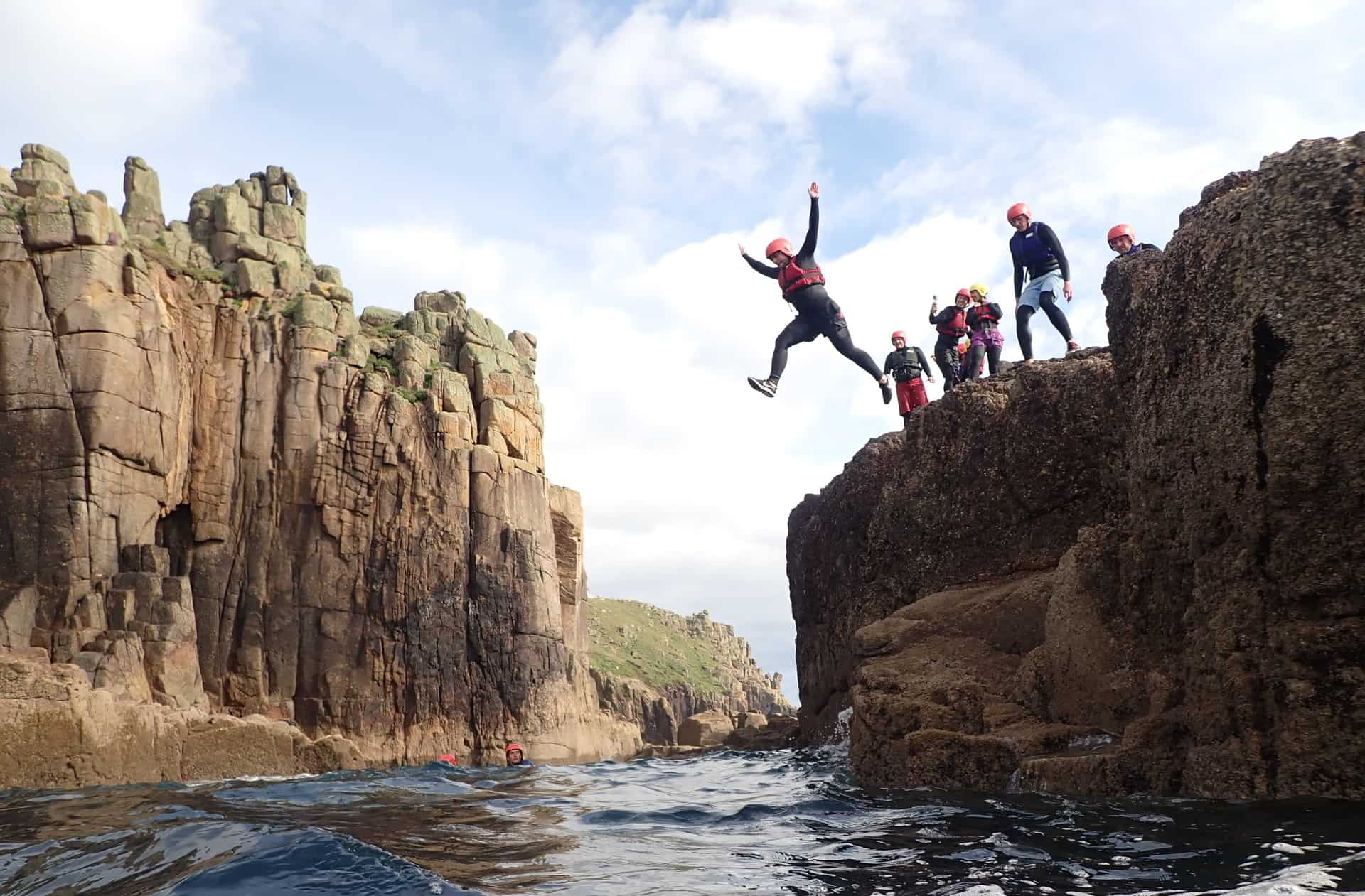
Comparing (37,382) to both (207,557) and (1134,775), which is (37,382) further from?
(1134,775)

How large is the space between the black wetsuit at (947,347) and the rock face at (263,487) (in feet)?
56.8

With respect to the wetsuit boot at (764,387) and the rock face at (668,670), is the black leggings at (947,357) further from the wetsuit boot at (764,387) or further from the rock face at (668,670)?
the rock face at (668,670)

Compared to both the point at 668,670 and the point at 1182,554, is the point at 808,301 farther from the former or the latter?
the point at 668,670

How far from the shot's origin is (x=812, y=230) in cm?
1362

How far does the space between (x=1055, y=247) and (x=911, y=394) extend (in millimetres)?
3292

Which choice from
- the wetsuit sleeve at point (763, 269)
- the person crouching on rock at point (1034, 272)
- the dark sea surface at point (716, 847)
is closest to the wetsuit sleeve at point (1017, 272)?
the person crouching on rock at point (1034, 272)

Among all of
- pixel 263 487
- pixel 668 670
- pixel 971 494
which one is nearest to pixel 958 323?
pixel 971 494

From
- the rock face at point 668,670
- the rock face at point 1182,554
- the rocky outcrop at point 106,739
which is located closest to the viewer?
the rock face at point 1182,554

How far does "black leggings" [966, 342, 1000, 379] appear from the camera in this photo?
14938 mm

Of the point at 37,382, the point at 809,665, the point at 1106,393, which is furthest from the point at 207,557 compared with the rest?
the point at 1106,393

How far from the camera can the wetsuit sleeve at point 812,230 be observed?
13.5 metres

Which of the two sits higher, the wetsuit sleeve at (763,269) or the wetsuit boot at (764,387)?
the wetsuit sleeve at (763,269)

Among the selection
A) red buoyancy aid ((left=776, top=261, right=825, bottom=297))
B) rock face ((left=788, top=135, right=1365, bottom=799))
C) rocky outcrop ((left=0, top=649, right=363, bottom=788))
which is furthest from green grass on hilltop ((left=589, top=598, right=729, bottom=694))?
rock face ((left=788, top=135, right=1365, bottom=799))

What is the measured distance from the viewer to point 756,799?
9.20 metres
